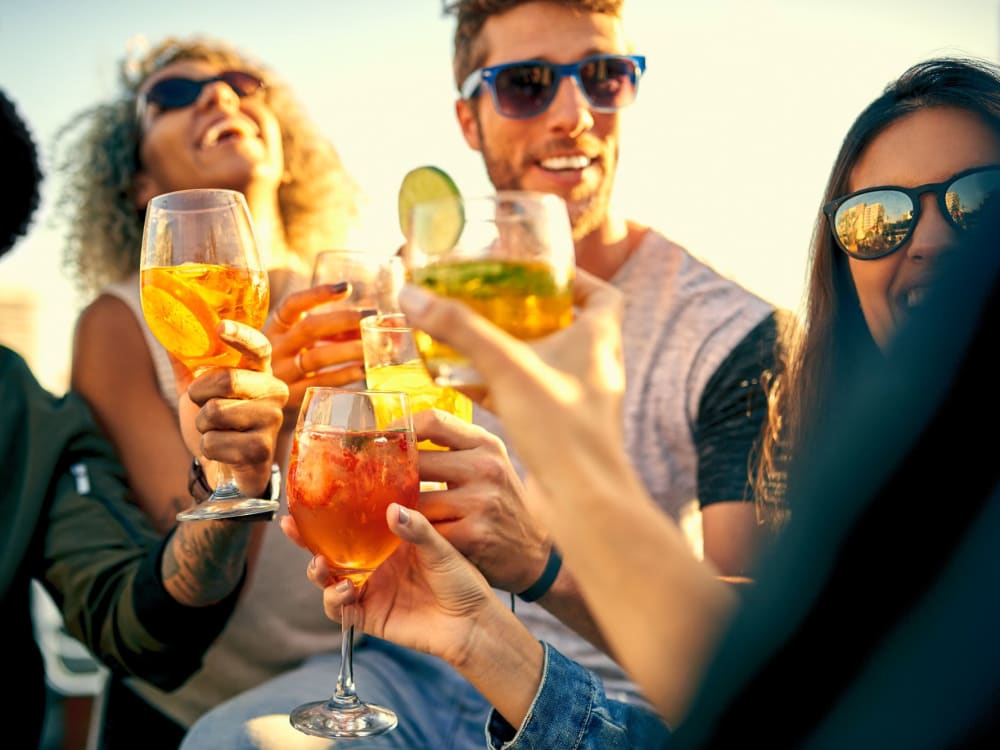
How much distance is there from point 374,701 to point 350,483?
0.98m

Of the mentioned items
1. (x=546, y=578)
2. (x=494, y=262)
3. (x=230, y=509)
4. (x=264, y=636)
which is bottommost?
(x=264, y=636)

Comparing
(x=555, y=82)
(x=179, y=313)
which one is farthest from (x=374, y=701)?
(x=555, y=82)

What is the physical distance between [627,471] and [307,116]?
12.8 feet

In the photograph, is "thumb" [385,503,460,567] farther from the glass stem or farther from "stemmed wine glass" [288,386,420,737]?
the glass stem

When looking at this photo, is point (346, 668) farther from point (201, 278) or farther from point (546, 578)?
point (201, 278)

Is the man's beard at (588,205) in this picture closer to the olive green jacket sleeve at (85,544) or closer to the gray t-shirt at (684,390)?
the gray t-shirt at (684,390)

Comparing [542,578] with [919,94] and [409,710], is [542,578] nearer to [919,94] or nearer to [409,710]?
[409,710]

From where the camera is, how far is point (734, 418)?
286cm

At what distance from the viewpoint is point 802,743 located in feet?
3.20

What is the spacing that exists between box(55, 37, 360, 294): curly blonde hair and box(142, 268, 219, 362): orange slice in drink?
213 cm

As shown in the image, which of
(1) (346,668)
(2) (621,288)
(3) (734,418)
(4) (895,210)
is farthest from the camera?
(2) (621,288)

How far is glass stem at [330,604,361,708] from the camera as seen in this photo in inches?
78.5

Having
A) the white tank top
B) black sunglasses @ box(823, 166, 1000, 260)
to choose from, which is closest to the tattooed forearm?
the white tank top

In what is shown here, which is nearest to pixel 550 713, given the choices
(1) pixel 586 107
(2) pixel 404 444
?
(2) pixel 404 444
